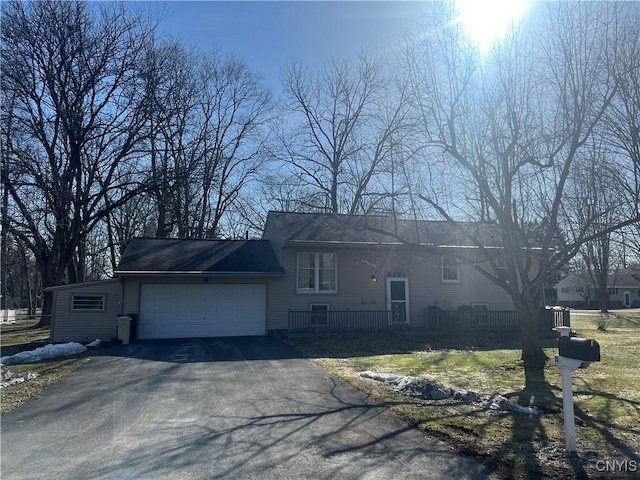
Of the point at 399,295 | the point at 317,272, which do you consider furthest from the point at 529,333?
the point at 317,272

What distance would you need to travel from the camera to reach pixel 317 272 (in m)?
19.1

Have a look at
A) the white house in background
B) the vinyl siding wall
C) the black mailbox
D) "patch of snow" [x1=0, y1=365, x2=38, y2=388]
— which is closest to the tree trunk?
the black mailbox

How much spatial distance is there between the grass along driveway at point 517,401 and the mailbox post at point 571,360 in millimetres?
254

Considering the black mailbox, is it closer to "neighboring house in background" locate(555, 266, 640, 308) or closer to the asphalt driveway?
the asphalt driveway

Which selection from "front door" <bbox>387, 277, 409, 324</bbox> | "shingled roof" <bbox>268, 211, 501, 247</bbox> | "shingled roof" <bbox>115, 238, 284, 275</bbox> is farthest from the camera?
"front door" <bbox>387, 277, 409, 324</bbox>

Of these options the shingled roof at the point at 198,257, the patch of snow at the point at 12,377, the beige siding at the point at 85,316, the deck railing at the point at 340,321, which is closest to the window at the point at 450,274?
the deck railing at the point at 340,321

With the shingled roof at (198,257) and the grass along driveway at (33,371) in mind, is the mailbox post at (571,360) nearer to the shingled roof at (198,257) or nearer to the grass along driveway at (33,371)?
the grass along driveway at (33,371)

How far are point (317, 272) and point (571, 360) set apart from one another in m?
14.4

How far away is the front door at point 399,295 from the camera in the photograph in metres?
19.5

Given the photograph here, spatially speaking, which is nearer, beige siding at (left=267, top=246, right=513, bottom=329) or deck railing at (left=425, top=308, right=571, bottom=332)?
beige siding at (left=267, top=246, right=513, bottom=329)

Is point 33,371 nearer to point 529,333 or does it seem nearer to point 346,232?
point 529,333

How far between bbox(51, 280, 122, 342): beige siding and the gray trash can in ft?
3.48

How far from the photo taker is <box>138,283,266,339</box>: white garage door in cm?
1741

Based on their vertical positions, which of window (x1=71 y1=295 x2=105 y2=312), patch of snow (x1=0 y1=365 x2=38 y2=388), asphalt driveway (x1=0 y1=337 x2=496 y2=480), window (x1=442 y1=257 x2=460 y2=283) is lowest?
patch of snow (x1=0 y1=365 x2=38 y2=388)
